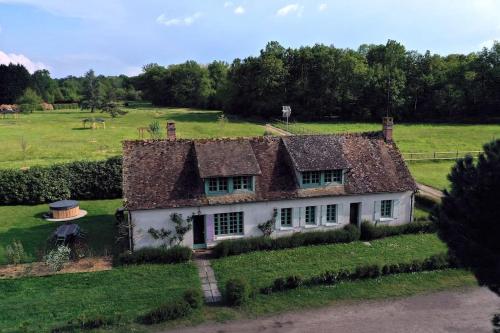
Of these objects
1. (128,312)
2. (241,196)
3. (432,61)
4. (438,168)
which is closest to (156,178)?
(241,196)

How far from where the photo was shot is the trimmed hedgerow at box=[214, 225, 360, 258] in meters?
24.0

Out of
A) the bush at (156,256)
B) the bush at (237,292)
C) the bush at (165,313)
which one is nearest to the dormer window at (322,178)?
the bush at (156,256)

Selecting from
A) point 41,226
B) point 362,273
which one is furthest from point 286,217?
point 41,226

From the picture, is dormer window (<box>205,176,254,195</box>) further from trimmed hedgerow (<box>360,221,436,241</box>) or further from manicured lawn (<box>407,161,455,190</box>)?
manicured lawn (<box>407,161,455,190</box>)

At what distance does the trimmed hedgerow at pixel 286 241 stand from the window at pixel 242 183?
9.61 ft

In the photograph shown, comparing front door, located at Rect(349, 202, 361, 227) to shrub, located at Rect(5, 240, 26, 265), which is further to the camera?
front door, located at Rect(349, 202, 361, 227)

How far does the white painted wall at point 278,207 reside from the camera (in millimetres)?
23938

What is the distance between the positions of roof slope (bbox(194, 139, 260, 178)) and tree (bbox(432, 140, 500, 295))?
45.2ft

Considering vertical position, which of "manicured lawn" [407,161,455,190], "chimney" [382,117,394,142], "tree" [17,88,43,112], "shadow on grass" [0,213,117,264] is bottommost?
"shadow on grass" [0,213,117,264]

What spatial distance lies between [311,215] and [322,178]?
7.64 ft

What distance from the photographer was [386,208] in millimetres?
27906

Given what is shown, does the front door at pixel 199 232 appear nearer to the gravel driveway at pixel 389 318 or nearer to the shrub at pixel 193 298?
the shrub at pixel 193 298

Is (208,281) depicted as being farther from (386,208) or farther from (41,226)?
(41,226)

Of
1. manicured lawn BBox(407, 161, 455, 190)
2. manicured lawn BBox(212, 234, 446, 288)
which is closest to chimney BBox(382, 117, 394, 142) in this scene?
manicured lawn BBox(212, 234, 446, 288)
